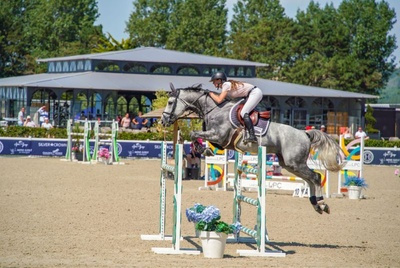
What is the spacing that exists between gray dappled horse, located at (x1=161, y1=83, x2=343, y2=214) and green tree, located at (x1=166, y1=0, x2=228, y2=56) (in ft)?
215

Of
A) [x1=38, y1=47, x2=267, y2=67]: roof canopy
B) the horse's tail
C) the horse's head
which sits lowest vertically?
the horse's tail

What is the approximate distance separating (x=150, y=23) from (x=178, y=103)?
74048 mm

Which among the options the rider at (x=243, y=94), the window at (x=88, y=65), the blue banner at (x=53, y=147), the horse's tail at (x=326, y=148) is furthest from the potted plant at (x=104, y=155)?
the window at (x=88, y=65)

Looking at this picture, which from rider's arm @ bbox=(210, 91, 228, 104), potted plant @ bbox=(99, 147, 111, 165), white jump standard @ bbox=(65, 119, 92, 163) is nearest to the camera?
rider's arm @ bbox=(210, 91, 228, 104)

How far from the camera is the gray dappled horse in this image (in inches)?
490

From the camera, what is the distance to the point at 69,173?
25.5m

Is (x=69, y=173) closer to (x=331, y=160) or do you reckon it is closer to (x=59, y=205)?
(x=59, y=205)

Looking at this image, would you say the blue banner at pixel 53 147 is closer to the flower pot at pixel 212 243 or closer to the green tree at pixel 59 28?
the flower pot at pixel 212 243

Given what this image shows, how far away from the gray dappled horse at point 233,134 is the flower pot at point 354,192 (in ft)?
24.8

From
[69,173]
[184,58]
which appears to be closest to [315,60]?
[184,58]

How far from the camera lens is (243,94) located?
12.5m

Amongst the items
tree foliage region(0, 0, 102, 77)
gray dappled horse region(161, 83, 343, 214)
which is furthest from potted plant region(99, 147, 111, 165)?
tree foliage region(0, 0, 102, 77)

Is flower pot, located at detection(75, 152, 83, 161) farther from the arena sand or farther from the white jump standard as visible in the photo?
the arena sand

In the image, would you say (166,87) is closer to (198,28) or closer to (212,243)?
(198,28)
